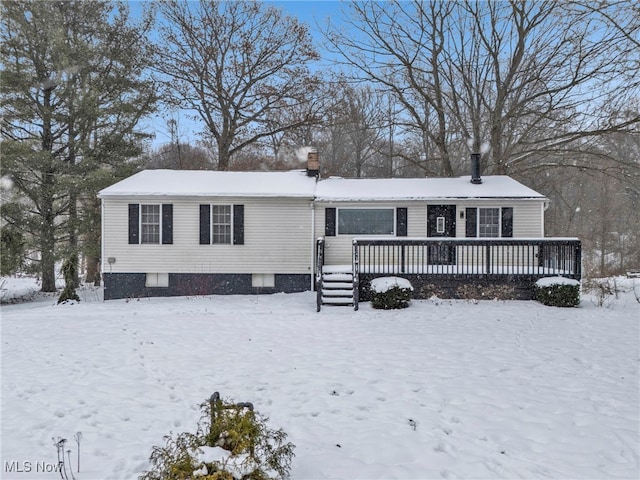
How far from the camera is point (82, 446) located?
12.4ft

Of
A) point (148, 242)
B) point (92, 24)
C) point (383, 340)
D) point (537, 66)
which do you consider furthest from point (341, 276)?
point (92, 24)

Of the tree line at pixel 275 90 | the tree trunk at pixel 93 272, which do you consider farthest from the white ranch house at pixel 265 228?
the tree trunk at pixel 93 272

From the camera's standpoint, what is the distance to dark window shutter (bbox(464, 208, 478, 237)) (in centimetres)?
1328

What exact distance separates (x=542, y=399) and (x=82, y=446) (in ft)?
16.4

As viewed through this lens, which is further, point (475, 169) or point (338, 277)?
point (475, 169)

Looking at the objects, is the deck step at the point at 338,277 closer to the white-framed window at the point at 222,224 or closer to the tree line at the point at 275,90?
Result: the white-framed window at the point at 222,224

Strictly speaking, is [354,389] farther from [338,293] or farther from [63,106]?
[63,106]

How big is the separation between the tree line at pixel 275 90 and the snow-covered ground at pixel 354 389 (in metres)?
9.10

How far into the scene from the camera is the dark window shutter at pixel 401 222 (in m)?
13.5

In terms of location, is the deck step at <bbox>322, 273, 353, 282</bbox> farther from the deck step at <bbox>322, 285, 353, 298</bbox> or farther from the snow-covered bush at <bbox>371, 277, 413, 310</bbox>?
the snow-covered bush at <bbox>371, 277, 413, 310</bbox>

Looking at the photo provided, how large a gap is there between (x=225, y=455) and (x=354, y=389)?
9.18 feet

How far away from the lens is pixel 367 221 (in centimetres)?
1359

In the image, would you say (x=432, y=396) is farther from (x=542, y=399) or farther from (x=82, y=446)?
(x=82, y=446)

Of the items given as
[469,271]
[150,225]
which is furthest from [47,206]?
[469,271]
